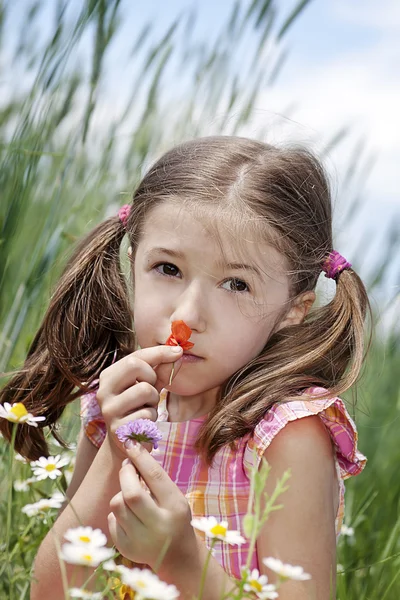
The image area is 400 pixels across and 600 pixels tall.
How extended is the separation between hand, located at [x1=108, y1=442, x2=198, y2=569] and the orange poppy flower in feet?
0.69

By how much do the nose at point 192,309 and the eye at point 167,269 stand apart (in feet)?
0.22

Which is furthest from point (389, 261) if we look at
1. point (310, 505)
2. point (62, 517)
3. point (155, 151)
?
point (62, 517)

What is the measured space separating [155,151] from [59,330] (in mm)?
491

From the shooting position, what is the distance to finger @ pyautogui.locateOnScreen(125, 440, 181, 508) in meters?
1.05

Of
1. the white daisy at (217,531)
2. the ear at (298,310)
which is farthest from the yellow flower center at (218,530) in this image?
the ear at (298,310)

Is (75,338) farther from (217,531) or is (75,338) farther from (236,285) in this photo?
(217,531)

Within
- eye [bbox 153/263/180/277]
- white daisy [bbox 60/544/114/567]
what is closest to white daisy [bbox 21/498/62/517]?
eye [bbox 153/263/180/277]

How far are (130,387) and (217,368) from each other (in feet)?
0.53

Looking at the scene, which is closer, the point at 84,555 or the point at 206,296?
the point at 84,555

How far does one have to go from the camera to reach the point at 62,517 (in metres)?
1.31

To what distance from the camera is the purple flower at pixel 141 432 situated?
980 mm

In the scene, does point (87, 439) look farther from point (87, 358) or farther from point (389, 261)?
point (389, 261)

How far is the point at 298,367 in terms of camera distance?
1394 mm

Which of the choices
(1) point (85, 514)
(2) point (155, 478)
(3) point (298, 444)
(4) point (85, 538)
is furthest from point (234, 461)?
(4) point (85, 538)
